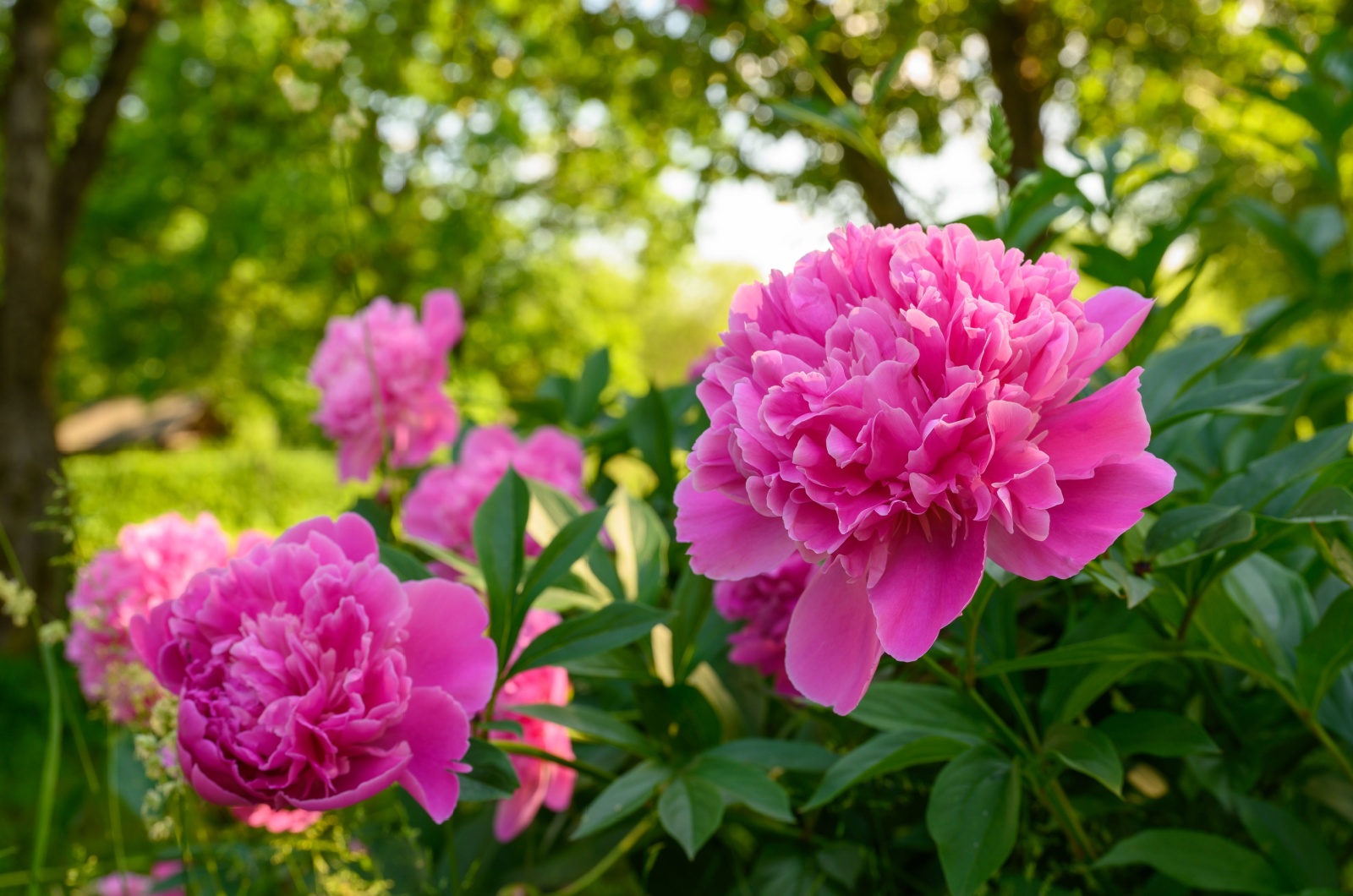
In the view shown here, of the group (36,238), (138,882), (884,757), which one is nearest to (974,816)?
(884,757)

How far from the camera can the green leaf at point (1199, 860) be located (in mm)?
636

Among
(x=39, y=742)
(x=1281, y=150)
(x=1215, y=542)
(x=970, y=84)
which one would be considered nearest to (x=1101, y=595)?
(x=1215, y=542)

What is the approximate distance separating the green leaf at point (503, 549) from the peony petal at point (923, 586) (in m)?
0.32

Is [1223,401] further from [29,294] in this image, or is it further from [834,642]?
[29,294]

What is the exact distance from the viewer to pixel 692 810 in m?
0.64

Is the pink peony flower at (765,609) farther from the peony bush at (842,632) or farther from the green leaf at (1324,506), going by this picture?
the green leaf at (1324,506)

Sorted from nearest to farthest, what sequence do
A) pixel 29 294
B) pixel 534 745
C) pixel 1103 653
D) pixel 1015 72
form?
1. pixel 1103 653
2. pixel 534 745
3. pixel 1015 72
4. pixel 29 294

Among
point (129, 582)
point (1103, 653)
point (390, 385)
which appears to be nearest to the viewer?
point (1103, 653)

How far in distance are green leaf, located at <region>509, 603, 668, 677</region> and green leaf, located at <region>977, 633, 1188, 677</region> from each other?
219 mm

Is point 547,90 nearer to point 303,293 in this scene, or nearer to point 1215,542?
point 303,293

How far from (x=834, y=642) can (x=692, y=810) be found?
23cm

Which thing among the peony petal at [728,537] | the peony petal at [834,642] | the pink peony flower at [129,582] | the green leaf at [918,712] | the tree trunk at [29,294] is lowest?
the tree trunk at [29,294]

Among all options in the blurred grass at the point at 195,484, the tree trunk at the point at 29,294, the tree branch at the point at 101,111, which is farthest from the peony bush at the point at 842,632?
the blurred grass at the point at 195,484

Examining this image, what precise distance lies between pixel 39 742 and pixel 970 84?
485 centimetres
